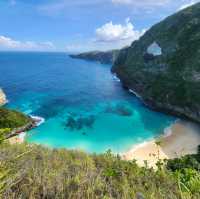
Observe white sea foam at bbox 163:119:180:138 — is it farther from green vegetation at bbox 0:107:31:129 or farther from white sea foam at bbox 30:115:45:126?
green vegetation at bbox 0:107:31:129

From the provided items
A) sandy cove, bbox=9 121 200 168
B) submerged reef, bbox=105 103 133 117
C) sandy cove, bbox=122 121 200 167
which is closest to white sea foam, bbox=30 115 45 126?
sandy cove, bbox=9 121 200 168

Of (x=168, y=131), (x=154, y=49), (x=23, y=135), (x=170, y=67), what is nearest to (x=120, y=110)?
(x=168, y=131)

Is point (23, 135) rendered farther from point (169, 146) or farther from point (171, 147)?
point (171, 147)

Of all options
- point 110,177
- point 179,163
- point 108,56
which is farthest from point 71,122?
point 108,56

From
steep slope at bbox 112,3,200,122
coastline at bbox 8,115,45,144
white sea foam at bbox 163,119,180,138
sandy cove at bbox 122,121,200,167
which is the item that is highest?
steep slope at bbox 112,3,200,122

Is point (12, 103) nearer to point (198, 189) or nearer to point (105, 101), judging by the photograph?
point (105, 101)
